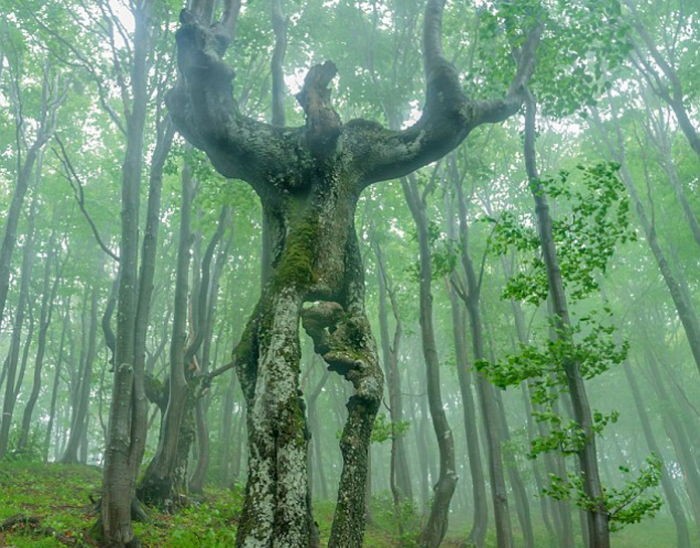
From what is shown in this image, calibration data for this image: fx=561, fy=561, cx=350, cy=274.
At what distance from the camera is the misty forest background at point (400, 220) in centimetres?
882

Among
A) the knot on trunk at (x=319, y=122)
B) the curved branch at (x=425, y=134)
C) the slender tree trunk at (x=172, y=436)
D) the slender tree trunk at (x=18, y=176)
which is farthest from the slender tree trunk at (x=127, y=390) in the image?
the slender tree trunk at (x=18, y=176)

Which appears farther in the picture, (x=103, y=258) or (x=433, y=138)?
(x=103, y=258)

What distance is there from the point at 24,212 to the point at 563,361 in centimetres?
2651

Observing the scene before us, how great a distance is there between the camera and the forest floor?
9.27m

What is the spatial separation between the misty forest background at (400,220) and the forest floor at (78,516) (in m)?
0.09

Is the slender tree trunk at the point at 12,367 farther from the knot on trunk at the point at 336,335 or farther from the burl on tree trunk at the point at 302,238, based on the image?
the knot on trunk at the point at 336,335

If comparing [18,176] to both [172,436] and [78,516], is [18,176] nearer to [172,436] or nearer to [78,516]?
[172,436]

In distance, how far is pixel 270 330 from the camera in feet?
18.6

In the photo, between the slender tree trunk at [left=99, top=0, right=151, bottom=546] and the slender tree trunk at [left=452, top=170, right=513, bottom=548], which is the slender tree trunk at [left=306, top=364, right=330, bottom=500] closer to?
the slender tree trunk at [left=452, top=170, right=513, bottom=548]

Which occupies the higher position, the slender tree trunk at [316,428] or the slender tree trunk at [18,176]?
the slender tree trunk at [18,176]

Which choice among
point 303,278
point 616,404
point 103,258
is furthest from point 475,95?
point 616,404

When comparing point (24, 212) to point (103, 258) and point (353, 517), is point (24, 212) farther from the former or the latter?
point (353, 517)

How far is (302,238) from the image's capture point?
6367 mm

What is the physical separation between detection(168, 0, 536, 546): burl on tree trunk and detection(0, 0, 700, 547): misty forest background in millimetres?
1686
